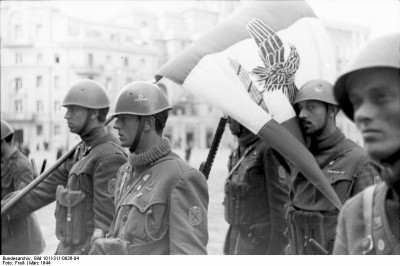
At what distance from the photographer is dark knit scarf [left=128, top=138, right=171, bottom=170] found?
10.8 ft

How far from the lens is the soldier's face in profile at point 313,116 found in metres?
3.90

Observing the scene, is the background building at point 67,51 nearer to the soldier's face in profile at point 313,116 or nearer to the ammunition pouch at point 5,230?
the ammunition pouch at point 5,230

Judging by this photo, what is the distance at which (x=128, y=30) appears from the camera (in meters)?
7.14

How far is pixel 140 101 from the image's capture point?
3469mm

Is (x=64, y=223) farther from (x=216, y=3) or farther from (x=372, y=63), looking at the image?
(x=216, y=3)

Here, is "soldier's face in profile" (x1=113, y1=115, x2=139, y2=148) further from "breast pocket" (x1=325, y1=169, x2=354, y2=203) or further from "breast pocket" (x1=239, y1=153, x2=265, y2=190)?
"breast pocket" (x1=239, y1=153, x2=265, y2=190)

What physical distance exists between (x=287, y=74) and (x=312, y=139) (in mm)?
575

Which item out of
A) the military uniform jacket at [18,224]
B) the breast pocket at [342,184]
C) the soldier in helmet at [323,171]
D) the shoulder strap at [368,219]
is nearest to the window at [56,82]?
the military uniform jacket at [18,224]

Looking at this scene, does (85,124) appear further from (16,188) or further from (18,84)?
(18,84)

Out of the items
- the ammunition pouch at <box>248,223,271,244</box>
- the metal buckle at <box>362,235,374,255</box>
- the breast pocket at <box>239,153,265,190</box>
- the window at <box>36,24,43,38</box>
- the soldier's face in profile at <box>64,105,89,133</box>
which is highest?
the window at <box>36,24,43,38</box>

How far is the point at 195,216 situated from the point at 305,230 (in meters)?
1.06

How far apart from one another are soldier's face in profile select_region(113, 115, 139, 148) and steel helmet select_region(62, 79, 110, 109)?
1.00 metres

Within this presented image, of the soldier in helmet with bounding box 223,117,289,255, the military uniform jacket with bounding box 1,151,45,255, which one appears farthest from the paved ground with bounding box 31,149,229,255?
the soldier in helmet with bounding box 223,117,289,255

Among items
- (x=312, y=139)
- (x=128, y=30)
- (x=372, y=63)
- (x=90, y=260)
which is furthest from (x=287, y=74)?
(x=128, y=30)
